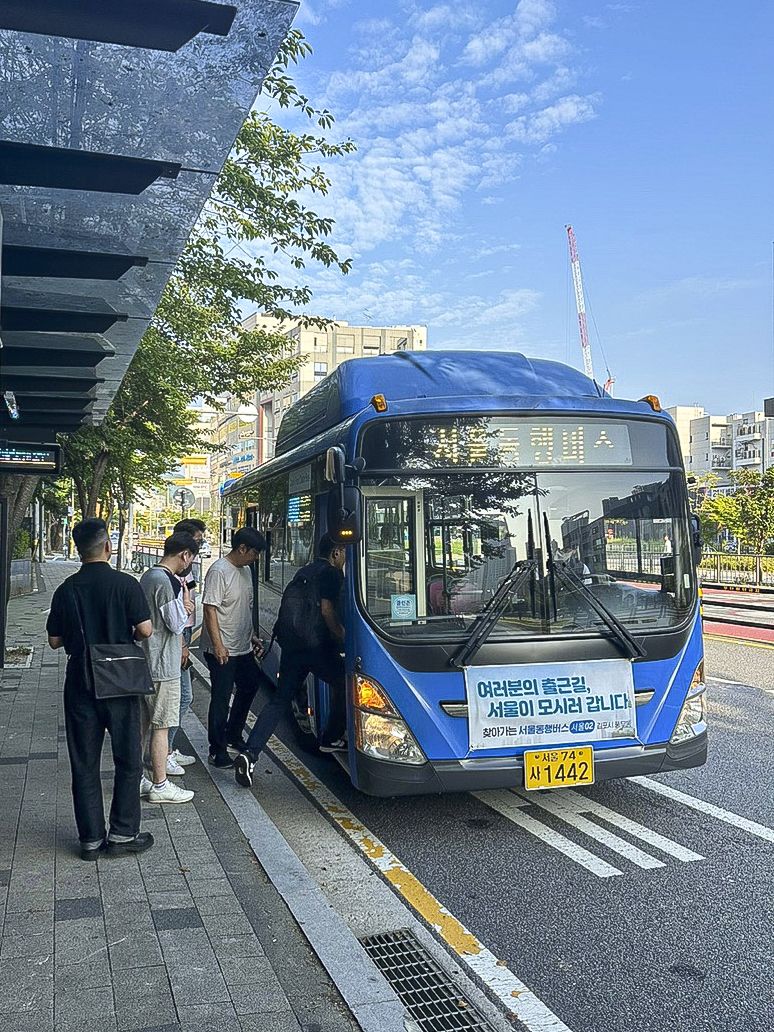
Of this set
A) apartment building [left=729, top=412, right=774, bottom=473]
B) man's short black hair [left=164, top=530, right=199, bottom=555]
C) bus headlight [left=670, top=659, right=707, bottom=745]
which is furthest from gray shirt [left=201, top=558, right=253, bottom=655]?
apartment building [left=729, top=412, right=774, bottom=473]

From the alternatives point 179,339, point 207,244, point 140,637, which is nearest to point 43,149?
point 140,637

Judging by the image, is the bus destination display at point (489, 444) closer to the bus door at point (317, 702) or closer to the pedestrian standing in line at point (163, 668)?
A: the bus door at point (317, 702)

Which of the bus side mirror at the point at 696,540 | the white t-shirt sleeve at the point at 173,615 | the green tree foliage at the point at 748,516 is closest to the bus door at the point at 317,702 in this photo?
the white t-shirt sleeve at the point at 173,615

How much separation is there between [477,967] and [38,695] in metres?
7.48

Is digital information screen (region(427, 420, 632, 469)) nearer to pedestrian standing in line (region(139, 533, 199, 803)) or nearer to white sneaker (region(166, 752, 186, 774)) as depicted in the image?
pedestrian standing in line (region(139, 533, 199, 803))

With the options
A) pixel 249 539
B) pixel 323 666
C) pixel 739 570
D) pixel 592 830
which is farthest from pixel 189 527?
pixel 739 570

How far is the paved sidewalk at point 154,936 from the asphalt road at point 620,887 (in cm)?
95

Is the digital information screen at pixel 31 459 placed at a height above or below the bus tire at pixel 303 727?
above

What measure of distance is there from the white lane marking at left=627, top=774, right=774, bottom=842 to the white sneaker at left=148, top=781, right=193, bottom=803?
298 cm

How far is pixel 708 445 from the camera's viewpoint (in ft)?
377

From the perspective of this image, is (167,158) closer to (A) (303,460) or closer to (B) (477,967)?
(A) (303,460)

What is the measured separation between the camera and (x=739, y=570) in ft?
107

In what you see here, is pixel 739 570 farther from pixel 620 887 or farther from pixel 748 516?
pixel 620 887

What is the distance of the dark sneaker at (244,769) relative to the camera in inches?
247
